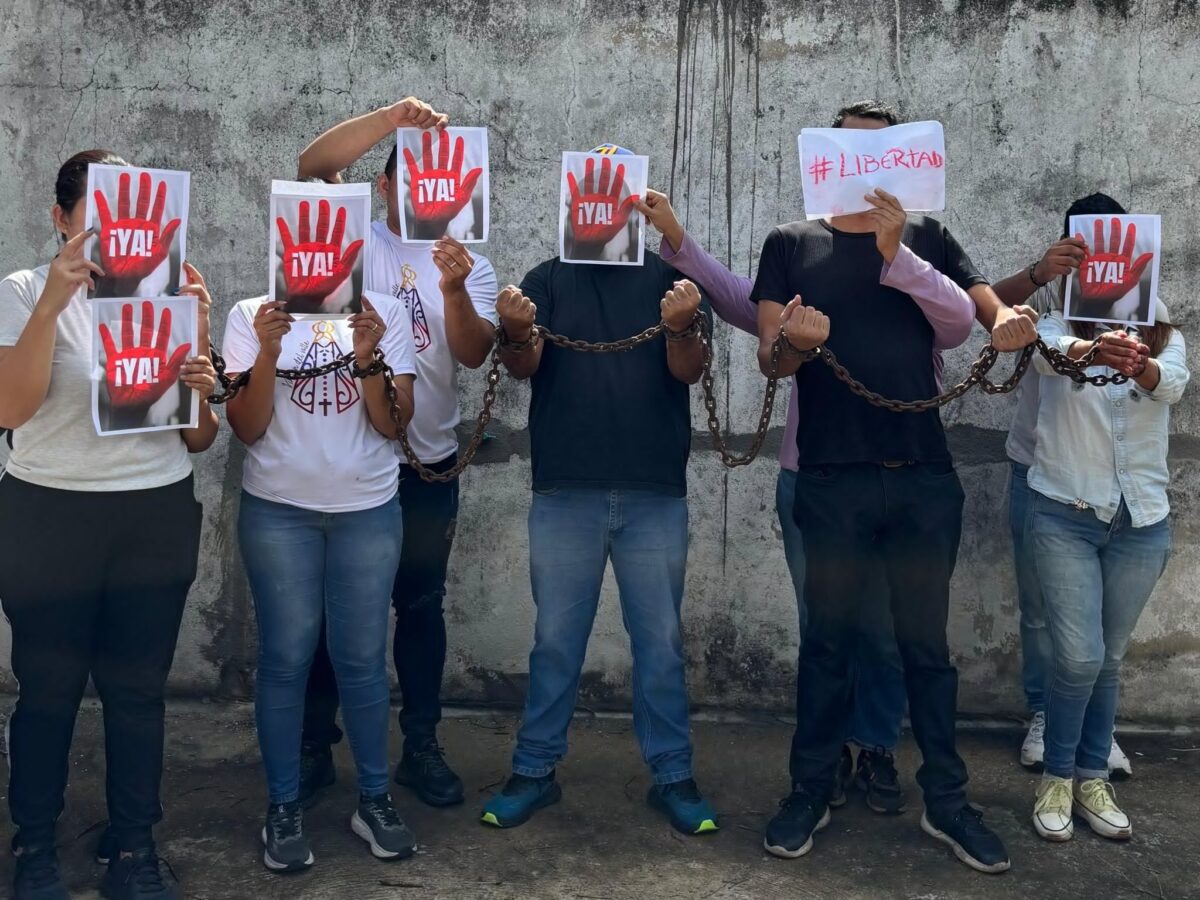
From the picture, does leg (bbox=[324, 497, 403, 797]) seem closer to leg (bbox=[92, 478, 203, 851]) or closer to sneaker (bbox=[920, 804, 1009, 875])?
leg (bbox=[92, 478, 203, 851])

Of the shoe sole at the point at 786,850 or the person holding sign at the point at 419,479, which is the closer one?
the shoe sole at the point at 786,850

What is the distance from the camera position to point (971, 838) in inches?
152

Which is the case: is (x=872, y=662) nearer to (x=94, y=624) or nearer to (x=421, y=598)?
(x=421, y=598)

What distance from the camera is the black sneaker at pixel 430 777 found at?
166 inches

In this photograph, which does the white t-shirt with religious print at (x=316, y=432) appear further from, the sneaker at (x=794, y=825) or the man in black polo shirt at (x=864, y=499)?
the sneaker at (x=794, y=825)

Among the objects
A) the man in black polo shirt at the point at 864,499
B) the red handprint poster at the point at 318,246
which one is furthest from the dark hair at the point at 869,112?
the red handprint poster at the point at 318,246

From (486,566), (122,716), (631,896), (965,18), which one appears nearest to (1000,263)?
(965,18)

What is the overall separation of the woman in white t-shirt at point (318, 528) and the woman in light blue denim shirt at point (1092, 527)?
2060 millimetres

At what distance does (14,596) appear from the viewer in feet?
11.4

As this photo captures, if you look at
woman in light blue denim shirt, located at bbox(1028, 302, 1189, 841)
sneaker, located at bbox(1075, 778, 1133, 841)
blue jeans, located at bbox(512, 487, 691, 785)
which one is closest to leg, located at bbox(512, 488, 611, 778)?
blue jeans, located at bbox(512, 487, 691, 785)

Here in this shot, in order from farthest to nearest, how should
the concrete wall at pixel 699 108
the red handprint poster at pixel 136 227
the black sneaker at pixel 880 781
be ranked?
the concrete wall at pixel 699 108 < the black sneaker at pixel 880 781 < the red handprint poster at pixel 136 227

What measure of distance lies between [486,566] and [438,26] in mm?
2124

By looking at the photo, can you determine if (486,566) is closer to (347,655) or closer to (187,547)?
(347,655)


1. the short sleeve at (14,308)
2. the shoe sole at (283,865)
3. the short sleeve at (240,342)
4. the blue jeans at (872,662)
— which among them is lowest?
the shoe sole at (283,865)
